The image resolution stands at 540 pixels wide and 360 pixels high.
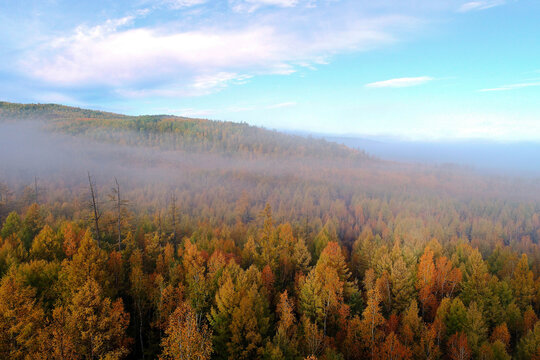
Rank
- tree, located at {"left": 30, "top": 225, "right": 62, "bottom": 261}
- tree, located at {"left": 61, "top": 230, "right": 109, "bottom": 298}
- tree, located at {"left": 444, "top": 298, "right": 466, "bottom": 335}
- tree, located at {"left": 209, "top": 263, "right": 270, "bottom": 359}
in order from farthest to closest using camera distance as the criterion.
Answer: tree, located at {"left": 30, "top": 225, "right": 62, "bottom": 261} < tree, located at {"left": 444, "top": 298, "right": 466, "bottom": 335} < tree, located at {"left": 209, "top": 263, "right": 270, "bottom": 359} < tree, located at {"left": 61, "top": 230, "right": 109, "bottom": 298}

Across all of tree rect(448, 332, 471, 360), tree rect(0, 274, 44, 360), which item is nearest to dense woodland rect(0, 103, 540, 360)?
tree rect(0, 274, 44, 360)

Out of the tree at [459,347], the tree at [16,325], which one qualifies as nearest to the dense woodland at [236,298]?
the tree at [16,325]

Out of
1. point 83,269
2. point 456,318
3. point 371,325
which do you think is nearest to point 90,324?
point 83,269

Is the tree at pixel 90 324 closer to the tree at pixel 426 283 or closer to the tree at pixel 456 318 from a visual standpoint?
the tree at pixel 456 318

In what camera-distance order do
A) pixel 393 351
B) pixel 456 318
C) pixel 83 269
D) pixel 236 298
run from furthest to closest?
1. pixel 456 318
2. pixel 236 298
3. pixel 393 351
4. pixel 83 269

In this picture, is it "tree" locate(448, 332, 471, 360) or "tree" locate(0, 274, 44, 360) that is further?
"tree" locate(448, 332, 471, 360)

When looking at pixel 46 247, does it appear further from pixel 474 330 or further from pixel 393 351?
pixel 474 330

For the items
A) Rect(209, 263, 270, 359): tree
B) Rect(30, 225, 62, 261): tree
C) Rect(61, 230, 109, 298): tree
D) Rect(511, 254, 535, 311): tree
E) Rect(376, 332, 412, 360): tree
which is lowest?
Rect(511, 254, 535, 311): tree

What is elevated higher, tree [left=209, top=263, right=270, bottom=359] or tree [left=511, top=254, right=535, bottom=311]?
tree [left=209, top=263, right=270, bottom=359]

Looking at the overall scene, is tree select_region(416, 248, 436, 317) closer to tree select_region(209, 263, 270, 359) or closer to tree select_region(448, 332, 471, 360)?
tree select_region(448, 332, 471, 360)

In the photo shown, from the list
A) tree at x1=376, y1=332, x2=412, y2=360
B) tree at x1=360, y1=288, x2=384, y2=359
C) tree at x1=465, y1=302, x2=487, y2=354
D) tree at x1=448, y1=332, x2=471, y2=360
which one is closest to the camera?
tree at x1=376, y1=332, x2=412, y2=360

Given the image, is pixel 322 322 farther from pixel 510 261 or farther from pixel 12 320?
pixel 510 261
